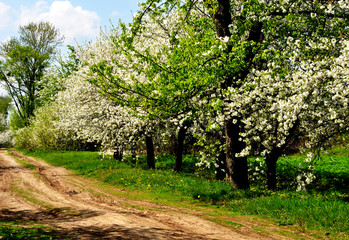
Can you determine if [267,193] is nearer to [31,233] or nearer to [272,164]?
[272,164]

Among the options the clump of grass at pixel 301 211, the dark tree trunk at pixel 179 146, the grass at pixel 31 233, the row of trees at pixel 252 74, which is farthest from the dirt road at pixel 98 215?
the dark tree trunk at pixel 179 146

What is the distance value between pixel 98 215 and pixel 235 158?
625 centimetres

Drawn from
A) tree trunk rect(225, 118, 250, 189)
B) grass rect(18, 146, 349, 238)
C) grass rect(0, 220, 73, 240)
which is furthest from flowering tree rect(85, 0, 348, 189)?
grass rect(0, 220, 73, 240)

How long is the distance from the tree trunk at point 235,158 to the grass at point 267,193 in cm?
57

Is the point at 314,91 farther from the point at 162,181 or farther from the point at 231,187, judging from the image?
the point at 162,181

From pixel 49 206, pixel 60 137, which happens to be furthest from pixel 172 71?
pixel 60 137

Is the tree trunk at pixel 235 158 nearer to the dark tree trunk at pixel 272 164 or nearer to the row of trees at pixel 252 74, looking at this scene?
the row of trees at pixel 252 74

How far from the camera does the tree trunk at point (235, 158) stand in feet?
39.8

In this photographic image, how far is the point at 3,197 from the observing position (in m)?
13.0

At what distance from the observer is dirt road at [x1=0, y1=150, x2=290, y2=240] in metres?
7.14

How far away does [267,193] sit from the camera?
11344 millimetres

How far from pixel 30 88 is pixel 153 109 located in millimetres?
52006

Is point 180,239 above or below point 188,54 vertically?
below

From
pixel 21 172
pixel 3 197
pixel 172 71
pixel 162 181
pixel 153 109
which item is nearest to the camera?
pixel 172 71
